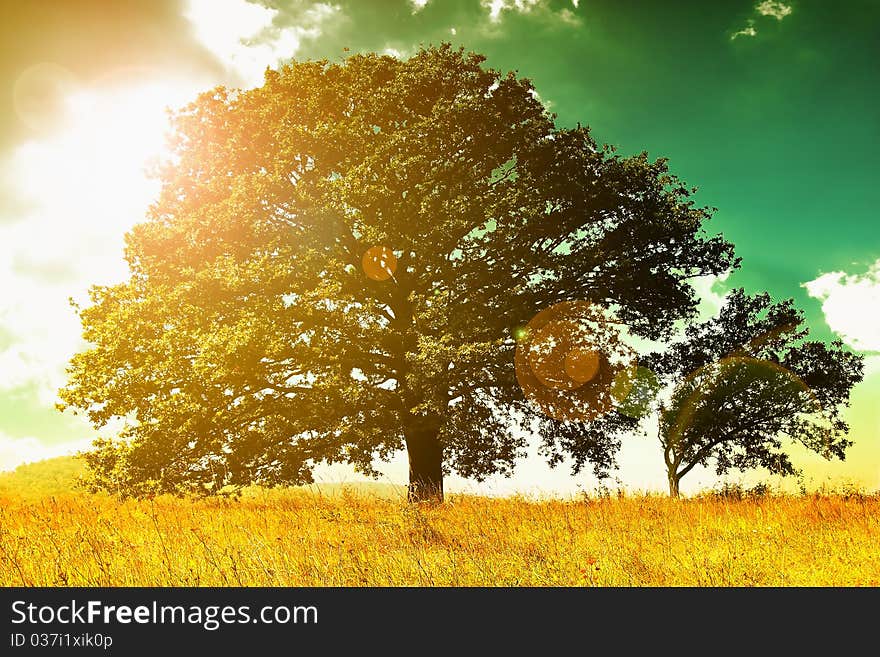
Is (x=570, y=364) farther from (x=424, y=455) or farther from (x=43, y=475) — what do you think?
(x=43, y=475)

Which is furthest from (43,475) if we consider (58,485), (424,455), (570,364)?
(570,364)

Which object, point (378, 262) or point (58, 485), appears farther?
point (58, 485)

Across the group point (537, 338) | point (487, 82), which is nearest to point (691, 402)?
point (537, 338)

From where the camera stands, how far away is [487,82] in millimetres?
17484

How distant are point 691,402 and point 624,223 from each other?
6.02m

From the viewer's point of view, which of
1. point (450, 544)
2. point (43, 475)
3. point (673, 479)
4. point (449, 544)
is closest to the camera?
point (450, 544)

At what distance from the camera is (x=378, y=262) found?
16797mm

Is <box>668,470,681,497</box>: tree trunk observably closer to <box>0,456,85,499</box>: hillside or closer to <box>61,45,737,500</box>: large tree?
<box>61,45,737,500</box>: large tree

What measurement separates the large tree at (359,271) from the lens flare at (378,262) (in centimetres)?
5

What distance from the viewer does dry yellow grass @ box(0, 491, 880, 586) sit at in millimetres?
7586

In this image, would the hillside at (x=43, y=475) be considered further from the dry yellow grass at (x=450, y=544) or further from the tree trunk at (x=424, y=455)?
the tree trunk at (x=424, y=455)

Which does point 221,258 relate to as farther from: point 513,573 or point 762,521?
point 762,521

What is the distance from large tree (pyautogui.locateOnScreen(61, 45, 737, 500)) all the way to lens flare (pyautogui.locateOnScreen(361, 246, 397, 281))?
0.05 meters

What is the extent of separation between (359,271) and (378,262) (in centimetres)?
54
